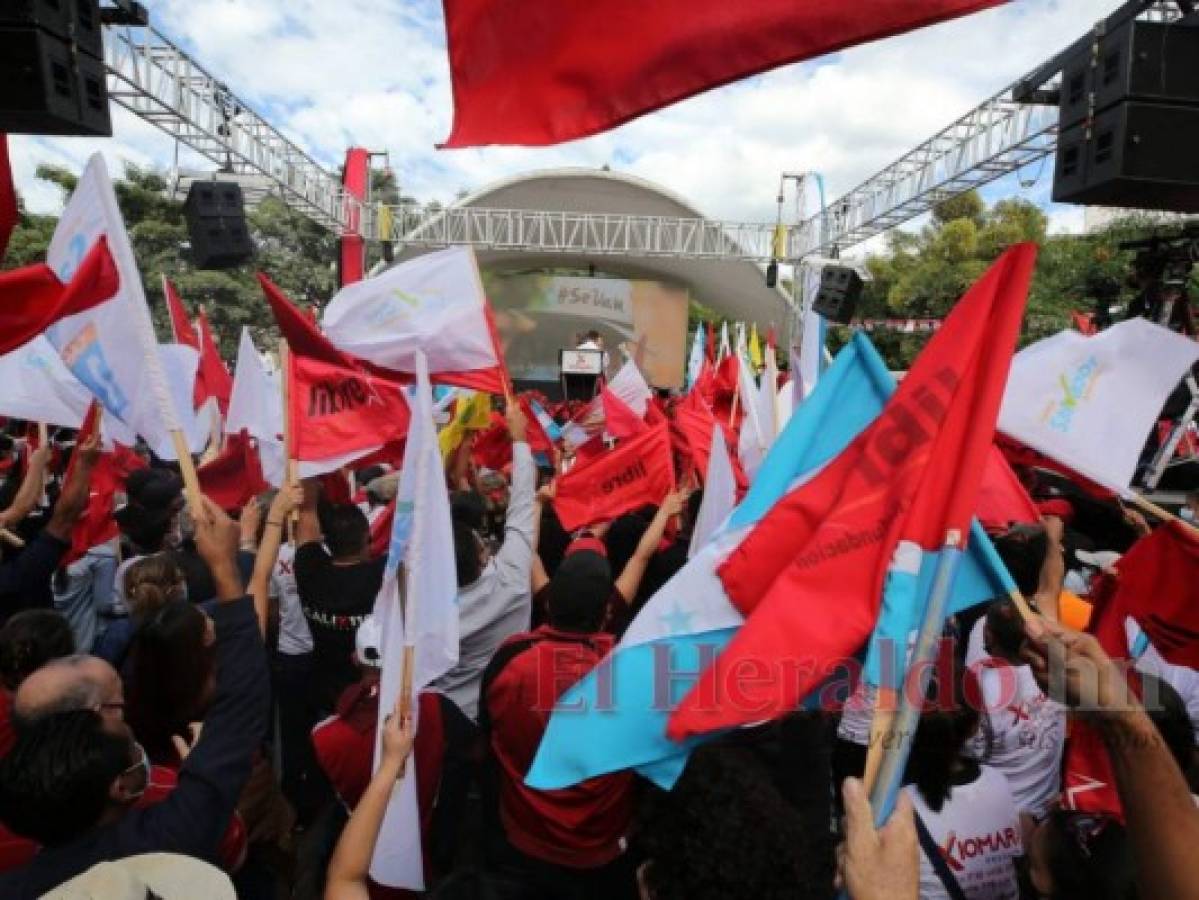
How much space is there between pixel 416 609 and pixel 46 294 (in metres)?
1.66

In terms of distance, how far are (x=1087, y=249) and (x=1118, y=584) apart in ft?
67.8

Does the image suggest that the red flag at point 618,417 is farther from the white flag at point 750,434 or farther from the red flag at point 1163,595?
the red flag at point 1163,595

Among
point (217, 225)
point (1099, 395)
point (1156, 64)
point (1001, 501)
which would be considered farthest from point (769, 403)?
point (217, 225)

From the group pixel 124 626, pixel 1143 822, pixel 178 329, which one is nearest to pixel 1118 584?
pixel 1143 822

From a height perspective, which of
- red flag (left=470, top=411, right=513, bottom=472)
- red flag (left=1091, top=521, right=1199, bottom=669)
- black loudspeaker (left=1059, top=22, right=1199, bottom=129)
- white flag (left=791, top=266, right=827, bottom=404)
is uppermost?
black loudspeaker (left=1059, top=22, right=1199, bottom=129)

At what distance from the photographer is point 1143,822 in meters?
1.33

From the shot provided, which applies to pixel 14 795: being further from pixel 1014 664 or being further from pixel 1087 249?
pixel 1087 249

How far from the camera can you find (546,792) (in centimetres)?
226

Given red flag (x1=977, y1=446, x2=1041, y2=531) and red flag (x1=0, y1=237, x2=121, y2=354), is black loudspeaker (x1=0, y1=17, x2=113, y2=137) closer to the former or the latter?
red flag (x1=0, y1=237, x2=121, y2=354)

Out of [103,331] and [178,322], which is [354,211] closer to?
[178,322]

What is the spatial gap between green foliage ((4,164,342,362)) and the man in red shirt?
19494mm

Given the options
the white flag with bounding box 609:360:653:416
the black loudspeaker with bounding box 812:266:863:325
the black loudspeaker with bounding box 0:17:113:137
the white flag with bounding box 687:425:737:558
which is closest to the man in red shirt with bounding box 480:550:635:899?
the white flag with bounding box 687:425:737:558

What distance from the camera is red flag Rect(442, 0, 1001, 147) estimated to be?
1.71m

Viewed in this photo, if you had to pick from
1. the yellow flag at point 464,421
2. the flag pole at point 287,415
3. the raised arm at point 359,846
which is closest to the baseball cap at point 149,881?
the raised arm at point 359,846
